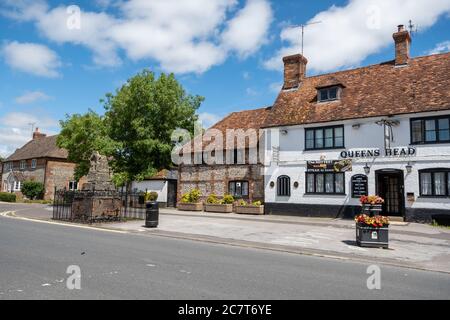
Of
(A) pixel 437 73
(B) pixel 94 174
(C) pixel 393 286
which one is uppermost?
(A) pixel 437 73

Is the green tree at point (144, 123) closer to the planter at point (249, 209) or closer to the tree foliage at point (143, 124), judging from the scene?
the tree foliage at point (143, 124)

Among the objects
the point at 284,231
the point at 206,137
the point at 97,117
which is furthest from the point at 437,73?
the point at 97,117

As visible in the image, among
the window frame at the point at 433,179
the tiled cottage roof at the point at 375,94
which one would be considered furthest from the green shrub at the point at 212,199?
the window frame at the point at 433,179

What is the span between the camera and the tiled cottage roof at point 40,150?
150ft

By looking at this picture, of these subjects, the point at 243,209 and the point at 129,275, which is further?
the point at 243,209

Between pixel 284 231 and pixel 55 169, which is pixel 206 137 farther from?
pixel 55 169

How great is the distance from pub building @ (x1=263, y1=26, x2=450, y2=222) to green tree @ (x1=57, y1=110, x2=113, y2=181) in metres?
19.0

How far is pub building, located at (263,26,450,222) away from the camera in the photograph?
19.1m

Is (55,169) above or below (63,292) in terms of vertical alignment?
above

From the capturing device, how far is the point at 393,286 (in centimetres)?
723

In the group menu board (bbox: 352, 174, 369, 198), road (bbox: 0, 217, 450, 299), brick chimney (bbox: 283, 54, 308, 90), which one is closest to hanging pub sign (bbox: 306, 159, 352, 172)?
menu board (bbox: 352, 174, 369, 198)

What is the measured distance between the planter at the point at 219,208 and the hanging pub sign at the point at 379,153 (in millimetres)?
8828

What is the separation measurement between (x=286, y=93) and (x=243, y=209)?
9.14 meters

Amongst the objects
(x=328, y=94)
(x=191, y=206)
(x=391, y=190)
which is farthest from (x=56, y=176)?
(x=391, y=190)
